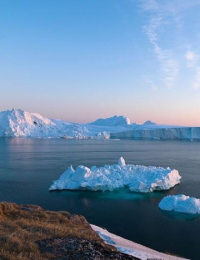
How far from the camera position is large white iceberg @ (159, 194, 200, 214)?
15227 millimetres

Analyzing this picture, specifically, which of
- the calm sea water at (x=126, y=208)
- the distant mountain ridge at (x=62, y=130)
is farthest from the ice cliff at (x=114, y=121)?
the calm sea water at (x=126, y=208)

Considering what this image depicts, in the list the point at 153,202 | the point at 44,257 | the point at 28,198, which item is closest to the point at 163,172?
the point at 153,202

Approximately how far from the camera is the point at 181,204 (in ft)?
51.2

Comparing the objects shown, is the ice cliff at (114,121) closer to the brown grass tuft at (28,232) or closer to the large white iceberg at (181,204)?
the large white iceberg at (181,204)

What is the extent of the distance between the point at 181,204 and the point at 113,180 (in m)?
7.17

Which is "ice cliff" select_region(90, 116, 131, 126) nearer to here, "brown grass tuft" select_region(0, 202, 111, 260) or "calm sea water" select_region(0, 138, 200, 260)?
"calm sea water" select_region(0, 138, 200, 260)

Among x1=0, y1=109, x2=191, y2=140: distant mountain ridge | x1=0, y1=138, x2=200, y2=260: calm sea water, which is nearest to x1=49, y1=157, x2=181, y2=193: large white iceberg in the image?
x1=0, y1=138, x2=200, y2=260: calm sea water

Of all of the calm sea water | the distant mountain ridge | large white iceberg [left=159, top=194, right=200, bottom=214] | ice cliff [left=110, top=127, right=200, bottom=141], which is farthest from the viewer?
the distant mountain ridge

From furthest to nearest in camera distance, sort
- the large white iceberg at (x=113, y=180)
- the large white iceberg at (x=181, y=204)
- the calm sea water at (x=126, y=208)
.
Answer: the large white iceberg at (x=113, y=180)
the large white iceberg at (x=181, y=204)
the calm sea water at (x=126, y=208)

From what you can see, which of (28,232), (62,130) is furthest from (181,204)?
(62,130)

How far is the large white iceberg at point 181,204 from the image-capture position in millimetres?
15227

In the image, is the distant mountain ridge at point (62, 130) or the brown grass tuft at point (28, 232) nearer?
the brown grass tuft at point (28, 232)

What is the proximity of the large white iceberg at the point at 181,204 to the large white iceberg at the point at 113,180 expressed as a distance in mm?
4146

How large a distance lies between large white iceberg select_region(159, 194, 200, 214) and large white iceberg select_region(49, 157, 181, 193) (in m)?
4.15
